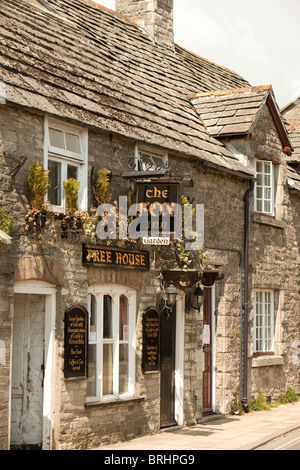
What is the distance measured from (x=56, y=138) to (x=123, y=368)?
3957 mm

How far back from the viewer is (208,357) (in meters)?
15.4

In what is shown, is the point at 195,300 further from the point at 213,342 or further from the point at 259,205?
the point at 259,205

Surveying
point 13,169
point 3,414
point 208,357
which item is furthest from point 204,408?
point 13,169

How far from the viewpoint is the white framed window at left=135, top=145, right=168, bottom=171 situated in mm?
12938

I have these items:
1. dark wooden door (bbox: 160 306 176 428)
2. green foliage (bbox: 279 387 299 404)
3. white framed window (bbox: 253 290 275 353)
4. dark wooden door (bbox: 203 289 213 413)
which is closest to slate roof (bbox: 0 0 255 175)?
dark wooden door (bbox: 203 289 213 413)

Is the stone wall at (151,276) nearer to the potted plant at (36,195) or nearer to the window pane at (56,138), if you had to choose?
the potted plant at (36,195)

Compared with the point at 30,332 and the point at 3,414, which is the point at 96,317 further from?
the point at 3,414

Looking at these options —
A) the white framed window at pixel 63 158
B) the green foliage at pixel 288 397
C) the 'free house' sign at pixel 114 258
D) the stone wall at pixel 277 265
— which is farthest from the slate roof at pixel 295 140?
the white framed window at pixel 63 158

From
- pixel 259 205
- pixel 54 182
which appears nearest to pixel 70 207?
pixel 54 182

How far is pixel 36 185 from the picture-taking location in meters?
10.3

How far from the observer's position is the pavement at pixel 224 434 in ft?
37.9

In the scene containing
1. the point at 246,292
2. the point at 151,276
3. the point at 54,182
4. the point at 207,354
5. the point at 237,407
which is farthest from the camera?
the point at 246,292

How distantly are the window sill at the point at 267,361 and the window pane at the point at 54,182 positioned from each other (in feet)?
23.4
